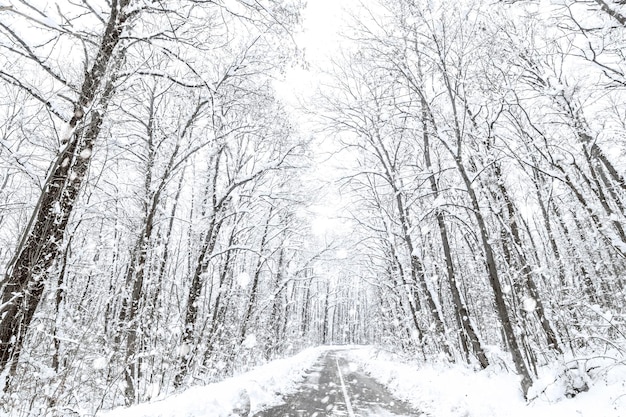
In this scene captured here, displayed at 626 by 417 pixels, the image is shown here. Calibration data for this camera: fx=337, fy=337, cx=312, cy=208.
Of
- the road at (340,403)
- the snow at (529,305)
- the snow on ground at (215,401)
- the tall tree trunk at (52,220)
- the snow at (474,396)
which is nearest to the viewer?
the tall tree trunk at (52,220)

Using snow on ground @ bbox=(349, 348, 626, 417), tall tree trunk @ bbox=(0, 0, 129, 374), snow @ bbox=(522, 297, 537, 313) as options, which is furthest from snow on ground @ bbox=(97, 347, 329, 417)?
snow @ bbox=(522, 297, 537, 313)

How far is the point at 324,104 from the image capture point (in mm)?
12609

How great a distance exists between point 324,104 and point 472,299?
11.7 m

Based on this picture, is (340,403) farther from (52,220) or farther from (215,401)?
(52,220)

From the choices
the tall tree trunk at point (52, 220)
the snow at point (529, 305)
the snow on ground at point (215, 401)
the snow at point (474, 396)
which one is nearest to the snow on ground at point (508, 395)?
the snow at point (474, 396)

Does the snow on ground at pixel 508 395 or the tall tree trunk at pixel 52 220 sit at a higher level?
the tall tree trunk at pixel 52 220

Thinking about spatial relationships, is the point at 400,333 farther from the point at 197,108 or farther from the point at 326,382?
the point at 197,108

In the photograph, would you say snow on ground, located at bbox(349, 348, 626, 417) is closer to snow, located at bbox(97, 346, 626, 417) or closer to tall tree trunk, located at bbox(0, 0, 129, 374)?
snow, located at bbox(97, 346, 626, 417)

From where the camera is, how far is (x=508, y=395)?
6.07 meters

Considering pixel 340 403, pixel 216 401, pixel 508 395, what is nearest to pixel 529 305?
pixel 508 395

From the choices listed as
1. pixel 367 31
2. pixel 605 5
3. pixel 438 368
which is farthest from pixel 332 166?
pixel 605 5

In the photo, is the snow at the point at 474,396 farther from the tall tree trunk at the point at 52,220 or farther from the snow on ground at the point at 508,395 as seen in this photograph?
the tall tree trunk at the point at 52,220

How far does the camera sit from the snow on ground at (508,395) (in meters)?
4.56

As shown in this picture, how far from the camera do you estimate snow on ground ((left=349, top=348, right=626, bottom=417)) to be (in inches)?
179
